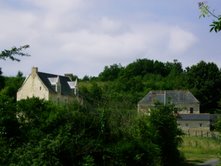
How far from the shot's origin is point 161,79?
139m

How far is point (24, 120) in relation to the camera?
736 inches

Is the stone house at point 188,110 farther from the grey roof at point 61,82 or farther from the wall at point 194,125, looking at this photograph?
the grey roof at point 61,82

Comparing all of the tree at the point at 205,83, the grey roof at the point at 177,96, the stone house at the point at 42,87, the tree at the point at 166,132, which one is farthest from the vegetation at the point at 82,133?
the tree at the point at 205,83

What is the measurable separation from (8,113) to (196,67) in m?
91.1

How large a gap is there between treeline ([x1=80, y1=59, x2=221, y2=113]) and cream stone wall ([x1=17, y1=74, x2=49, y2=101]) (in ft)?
20.4

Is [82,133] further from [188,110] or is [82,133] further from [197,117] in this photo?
[188,110]

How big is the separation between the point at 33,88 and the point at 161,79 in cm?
5959

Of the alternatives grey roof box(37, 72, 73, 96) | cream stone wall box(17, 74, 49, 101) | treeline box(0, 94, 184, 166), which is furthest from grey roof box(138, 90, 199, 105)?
treeline box(0, 94, 184, 166)

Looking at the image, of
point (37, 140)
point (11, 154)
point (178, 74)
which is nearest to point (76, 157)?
point (37, 140)

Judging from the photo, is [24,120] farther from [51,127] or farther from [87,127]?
[87,127]

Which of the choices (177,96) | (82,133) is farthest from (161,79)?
(82,133)

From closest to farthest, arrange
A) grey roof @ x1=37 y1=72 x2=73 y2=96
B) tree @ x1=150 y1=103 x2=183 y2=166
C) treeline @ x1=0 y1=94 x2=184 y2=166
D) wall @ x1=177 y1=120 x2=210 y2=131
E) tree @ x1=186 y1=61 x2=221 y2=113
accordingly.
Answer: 1. treeline @ x1=0 y1=94 x2=184 y2=166
2. tree @ x1=150 y1=103 x2=183 y2=166
3. grey roof @ x1=37 y1=72 x2=73 y2=96
4. wall @ x1=177 y1=120 x2=210 y2=131
5. tree @ x1=186 y1=61 x2=221 y2=113

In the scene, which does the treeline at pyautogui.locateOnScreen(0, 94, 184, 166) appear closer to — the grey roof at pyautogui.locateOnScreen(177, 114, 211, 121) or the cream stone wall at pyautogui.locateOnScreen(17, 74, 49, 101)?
the cream stone wall at pyautogui.locateOnScreen(17, 74, 49, 101)

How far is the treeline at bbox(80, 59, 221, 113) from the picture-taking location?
10312cm
